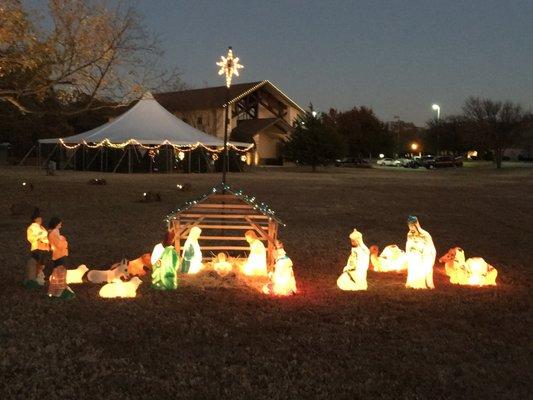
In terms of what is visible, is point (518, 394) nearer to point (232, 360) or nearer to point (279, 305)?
point (232, 360)

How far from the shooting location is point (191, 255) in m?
8.86

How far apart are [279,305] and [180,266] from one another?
215 cm

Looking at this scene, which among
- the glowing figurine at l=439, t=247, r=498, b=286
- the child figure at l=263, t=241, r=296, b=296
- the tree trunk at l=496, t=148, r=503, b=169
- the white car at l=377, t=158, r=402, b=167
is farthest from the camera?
the white car at l=377, t=158, r=402, b=167

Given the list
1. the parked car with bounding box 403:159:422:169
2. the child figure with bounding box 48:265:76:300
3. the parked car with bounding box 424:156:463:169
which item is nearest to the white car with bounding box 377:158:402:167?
the parked car with bounding box 403:159:422:169

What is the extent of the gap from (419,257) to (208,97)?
174 feet

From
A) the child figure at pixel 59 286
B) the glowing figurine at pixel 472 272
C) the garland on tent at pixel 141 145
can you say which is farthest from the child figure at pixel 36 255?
the garland on tent at pixel 141 145

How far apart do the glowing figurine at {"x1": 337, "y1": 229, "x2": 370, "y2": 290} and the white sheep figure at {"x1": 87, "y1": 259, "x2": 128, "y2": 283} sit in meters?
2.70

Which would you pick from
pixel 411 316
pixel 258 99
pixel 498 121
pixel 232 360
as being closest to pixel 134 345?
pixel 232 360

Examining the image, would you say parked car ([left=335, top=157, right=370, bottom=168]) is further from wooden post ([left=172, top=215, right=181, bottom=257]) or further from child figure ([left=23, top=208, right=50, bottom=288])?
child figure ([left=23, top=208, right=50, bottom=288])

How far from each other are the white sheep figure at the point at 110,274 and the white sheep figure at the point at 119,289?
13cm

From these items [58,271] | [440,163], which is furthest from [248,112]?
[58,271]

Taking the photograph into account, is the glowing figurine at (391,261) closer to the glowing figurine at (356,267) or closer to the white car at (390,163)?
the glowing figurine at (356,267)

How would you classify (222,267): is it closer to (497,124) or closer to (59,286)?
(59,286)

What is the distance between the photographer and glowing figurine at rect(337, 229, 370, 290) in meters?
8.05
